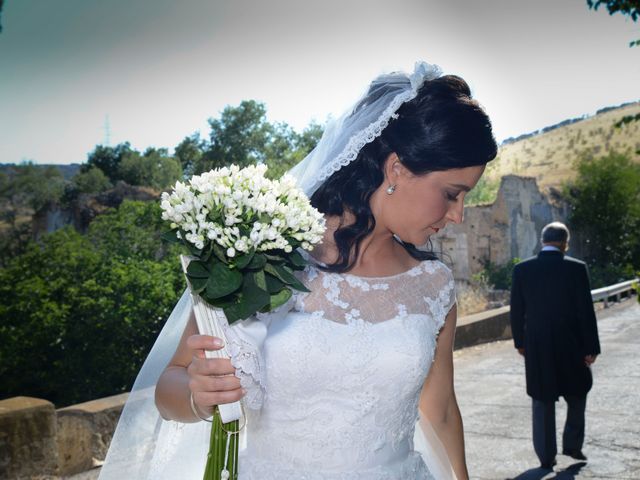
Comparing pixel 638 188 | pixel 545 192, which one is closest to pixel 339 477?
pixel 545 192

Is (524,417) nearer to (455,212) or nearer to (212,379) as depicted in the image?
(455,212)

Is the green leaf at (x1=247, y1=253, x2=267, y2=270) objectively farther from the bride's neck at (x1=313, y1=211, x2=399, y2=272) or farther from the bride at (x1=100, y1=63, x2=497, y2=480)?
the bride's neck at (x1=313, y1=211, x2=399, y2=272)

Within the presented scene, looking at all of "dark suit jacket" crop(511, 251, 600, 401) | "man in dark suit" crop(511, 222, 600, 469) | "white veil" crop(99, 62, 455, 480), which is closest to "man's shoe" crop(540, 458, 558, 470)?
"man in dark suit" crop(511, 222, 600, 469)

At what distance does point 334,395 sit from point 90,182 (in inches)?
682

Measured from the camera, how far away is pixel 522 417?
7.41m

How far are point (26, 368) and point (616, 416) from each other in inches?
224

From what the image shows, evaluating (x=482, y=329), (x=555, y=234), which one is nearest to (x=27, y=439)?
(x=555, y=234)

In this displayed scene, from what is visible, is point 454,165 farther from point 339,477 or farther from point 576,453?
point 576,453

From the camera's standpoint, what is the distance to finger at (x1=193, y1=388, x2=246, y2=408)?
2041 mm

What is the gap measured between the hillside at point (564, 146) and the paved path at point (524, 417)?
1616 inches

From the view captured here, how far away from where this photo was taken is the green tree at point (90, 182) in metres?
18.2

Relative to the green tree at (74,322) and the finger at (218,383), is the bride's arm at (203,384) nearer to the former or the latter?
the finger at (218,383)

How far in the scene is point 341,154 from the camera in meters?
2.76

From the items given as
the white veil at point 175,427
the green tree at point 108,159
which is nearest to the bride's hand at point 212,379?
the white veil at point 175,427
